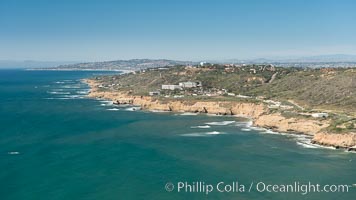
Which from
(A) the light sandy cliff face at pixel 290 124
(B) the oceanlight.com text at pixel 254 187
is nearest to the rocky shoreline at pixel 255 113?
(A) the light sandy cliff face at pixel 290 124

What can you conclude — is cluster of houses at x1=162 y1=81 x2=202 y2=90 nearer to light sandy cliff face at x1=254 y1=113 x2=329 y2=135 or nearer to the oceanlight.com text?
light sandy cliff face at x1=254 y1=113 x2=329 y2=135

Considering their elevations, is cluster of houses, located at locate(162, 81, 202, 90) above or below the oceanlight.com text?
above

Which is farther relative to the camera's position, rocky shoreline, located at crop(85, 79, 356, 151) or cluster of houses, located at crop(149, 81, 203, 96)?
cluster of houses, located at crop(149, 81, 203, 96)

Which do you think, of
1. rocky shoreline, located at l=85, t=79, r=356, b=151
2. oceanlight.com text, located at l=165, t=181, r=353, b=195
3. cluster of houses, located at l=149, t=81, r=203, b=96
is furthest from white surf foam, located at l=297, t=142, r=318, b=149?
cluster of houses, located at l=149, t=81, r=203, b=96

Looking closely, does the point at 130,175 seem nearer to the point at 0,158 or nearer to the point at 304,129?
the point at 0,158
